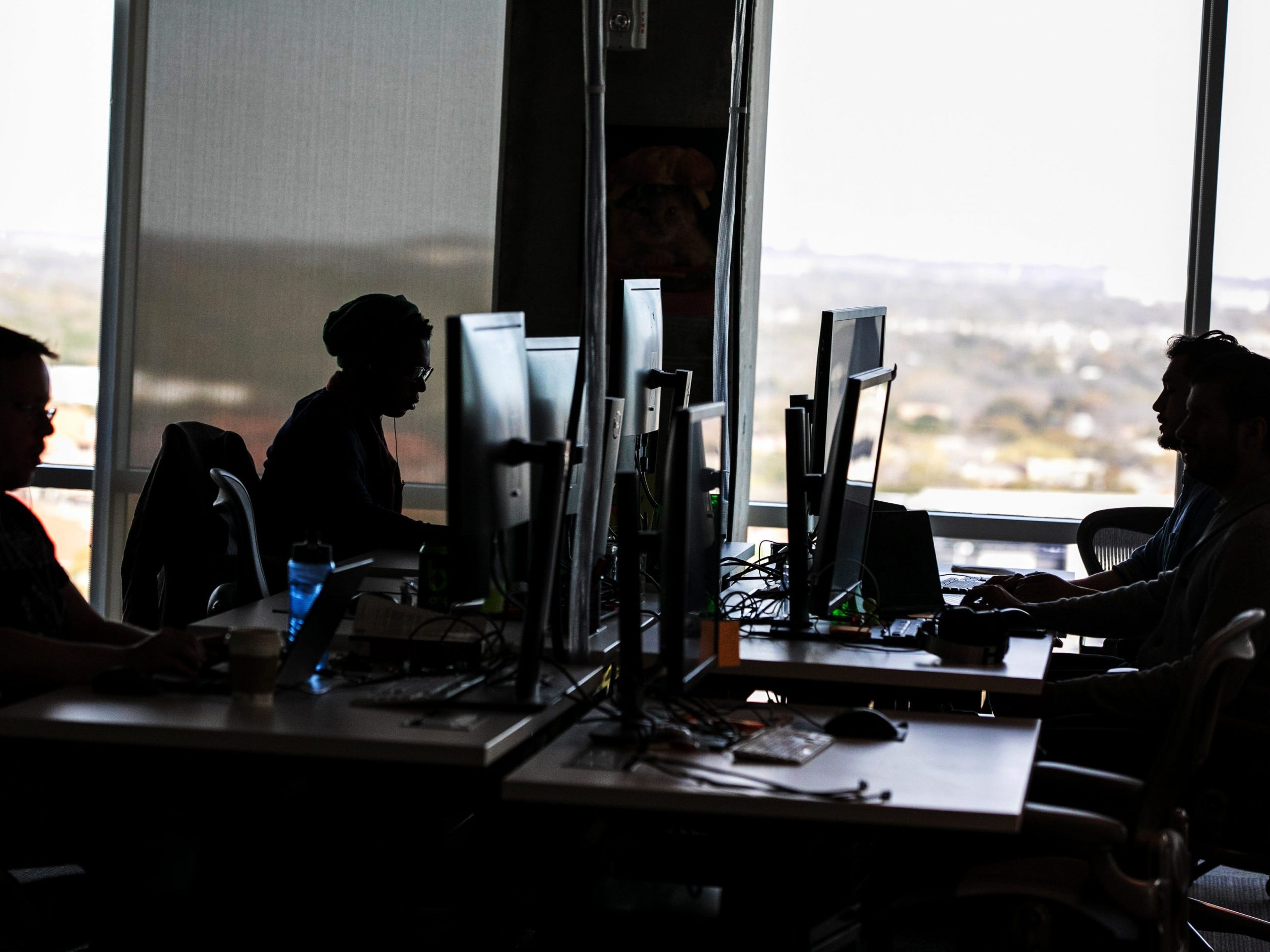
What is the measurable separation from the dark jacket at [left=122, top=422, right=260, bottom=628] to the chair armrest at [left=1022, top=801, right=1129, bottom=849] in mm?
2339

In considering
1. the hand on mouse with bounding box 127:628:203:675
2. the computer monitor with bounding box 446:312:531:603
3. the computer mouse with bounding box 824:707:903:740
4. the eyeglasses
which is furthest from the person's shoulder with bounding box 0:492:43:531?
the computer mouse with bounding box 824:707:903:740

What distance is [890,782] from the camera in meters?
1.86

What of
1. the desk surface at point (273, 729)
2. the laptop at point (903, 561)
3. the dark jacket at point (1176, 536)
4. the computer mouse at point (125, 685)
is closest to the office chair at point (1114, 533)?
the dark jacket at point (1176, 536)

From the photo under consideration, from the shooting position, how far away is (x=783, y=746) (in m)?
2.01

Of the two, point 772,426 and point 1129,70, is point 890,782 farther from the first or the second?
point 1129,70

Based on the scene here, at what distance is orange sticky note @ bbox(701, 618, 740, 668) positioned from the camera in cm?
225

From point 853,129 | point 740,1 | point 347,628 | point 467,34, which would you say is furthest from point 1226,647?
point 467,34

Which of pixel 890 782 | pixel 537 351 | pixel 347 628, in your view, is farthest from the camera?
pixel 347 628

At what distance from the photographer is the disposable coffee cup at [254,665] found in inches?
82.4

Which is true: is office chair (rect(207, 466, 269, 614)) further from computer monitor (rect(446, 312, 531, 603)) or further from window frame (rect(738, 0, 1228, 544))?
window frame (rect(738, 0, 1228, 544))

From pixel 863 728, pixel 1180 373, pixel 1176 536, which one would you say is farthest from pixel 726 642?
pixel 1180 373

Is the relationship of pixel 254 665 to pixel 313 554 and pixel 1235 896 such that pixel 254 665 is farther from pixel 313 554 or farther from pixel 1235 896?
pixel 1235 896

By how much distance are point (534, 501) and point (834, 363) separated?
87 centimetres

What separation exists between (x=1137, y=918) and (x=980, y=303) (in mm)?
3232
